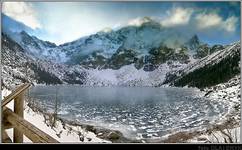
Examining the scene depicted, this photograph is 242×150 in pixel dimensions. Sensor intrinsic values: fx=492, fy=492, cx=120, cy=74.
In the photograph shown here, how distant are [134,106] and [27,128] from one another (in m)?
1.27

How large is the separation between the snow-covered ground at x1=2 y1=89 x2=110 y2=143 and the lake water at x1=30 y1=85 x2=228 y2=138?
13 cm

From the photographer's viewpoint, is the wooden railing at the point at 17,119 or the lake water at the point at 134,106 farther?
the lake water at the point at 134,106

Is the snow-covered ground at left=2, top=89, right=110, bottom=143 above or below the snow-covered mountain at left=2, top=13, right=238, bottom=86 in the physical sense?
below

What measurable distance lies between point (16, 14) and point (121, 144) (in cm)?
186

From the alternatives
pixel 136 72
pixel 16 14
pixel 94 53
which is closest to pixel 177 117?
pixel 136 72

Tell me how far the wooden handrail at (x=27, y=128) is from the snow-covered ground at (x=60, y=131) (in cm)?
12

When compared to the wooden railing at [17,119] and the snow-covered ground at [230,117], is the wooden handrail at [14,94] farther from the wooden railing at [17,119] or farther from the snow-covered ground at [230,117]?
the snow-covered ground at [230,117]

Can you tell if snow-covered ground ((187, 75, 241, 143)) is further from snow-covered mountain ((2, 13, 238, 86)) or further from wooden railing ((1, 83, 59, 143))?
wooden railing ((1, 83, 59, 143))

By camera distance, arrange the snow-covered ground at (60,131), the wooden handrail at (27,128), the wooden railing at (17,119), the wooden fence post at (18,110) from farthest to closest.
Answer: the snow-covered ground at (60,131) → the wooden fence post at (18,110) → the wooden railing at (17,119) → the wooden handrail at (27,128)

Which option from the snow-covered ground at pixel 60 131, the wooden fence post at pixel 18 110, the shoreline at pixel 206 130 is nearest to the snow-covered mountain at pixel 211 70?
the shoreline at pixel 206 130

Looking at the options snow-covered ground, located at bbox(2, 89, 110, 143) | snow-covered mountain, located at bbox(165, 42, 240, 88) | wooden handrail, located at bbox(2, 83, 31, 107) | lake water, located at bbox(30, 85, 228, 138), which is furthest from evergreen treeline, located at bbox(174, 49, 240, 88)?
wooden handrail, located at bbox(2, 83, 31, 107)

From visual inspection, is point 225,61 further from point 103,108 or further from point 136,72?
point 103,108

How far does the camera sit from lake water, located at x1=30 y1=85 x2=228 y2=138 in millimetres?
5527

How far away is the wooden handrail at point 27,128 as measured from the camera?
16.4ft
